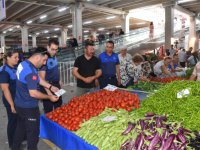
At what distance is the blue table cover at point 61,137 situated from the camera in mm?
2991

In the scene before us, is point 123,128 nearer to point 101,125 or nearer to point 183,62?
point 101,125

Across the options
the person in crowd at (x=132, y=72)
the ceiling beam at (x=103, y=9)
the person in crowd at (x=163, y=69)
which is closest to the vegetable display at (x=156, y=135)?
the person in crowd at (x=132, y=72)

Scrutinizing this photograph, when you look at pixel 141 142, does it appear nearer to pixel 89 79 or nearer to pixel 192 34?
pixel 89 79

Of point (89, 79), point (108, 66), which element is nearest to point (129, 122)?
point (89, 79)

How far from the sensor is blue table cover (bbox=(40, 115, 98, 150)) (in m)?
2.99

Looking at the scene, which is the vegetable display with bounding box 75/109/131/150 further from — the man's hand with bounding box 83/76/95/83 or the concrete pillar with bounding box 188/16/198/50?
the concrete pillar with bounding box 188/16/198/50

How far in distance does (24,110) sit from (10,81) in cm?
80

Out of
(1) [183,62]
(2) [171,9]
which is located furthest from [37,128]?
(2) [171,9]

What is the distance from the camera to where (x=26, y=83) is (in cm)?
316

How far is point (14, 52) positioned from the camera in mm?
3914

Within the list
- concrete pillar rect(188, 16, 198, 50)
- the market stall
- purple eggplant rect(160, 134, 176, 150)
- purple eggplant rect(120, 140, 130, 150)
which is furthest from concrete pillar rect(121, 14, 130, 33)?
purple eggplant rect(160, 134, 176, 150)

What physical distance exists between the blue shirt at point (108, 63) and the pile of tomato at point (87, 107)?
1.46 metres

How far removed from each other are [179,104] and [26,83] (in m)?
1.99

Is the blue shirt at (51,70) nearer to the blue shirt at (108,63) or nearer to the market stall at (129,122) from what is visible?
the market stall at (129,122)
